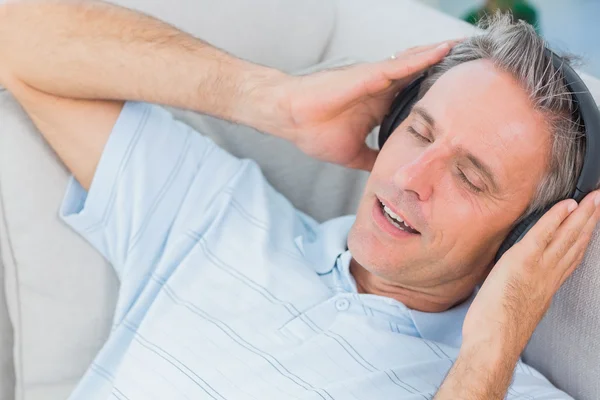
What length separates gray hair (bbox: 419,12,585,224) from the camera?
1082 millimetres

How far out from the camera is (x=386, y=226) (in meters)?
1.16

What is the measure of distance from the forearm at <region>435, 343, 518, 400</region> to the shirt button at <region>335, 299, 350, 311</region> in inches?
9.6

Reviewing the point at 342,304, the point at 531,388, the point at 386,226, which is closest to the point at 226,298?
the point at 342,304

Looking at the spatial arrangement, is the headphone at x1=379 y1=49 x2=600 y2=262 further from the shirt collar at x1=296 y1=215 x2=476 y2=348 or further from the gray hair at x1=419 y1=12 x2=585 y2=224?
the shirt collar at x1=296 y1=215 x2=476 y2=348

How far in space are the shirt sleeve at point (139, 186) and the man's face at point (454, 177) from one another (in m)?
0.34

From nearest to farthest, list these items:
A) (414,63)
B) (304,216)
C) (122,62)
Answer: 1. (414,63)
2. (122,62)
3. (304,216)

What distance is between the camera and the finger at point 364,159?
4.49ft

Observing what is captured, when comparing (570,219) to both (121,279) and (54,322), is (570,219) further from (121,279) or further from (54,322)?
(54,322)

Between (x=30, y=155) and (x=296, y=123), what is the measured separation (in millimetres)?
466

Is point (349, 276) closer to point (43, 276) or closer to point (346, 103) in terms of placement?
point (346, 103)

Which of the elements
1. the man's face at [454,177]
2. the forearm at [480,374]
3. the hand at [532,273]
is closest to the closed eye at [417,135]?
the man's face at [454,177]

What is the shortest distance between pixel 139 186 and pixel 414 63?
1.68 ft

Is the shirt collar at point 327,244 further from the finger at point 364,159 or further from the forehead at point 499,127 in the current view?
the forehead at point 499,127

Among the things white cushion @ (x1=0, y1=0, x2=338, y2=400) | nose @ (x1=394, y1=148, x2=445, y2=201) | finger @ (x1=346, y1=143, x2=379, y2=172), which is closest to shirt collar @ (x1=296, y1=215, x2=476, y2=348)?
finger @ (x1=346, y1=143, x2=379, y2=172)
